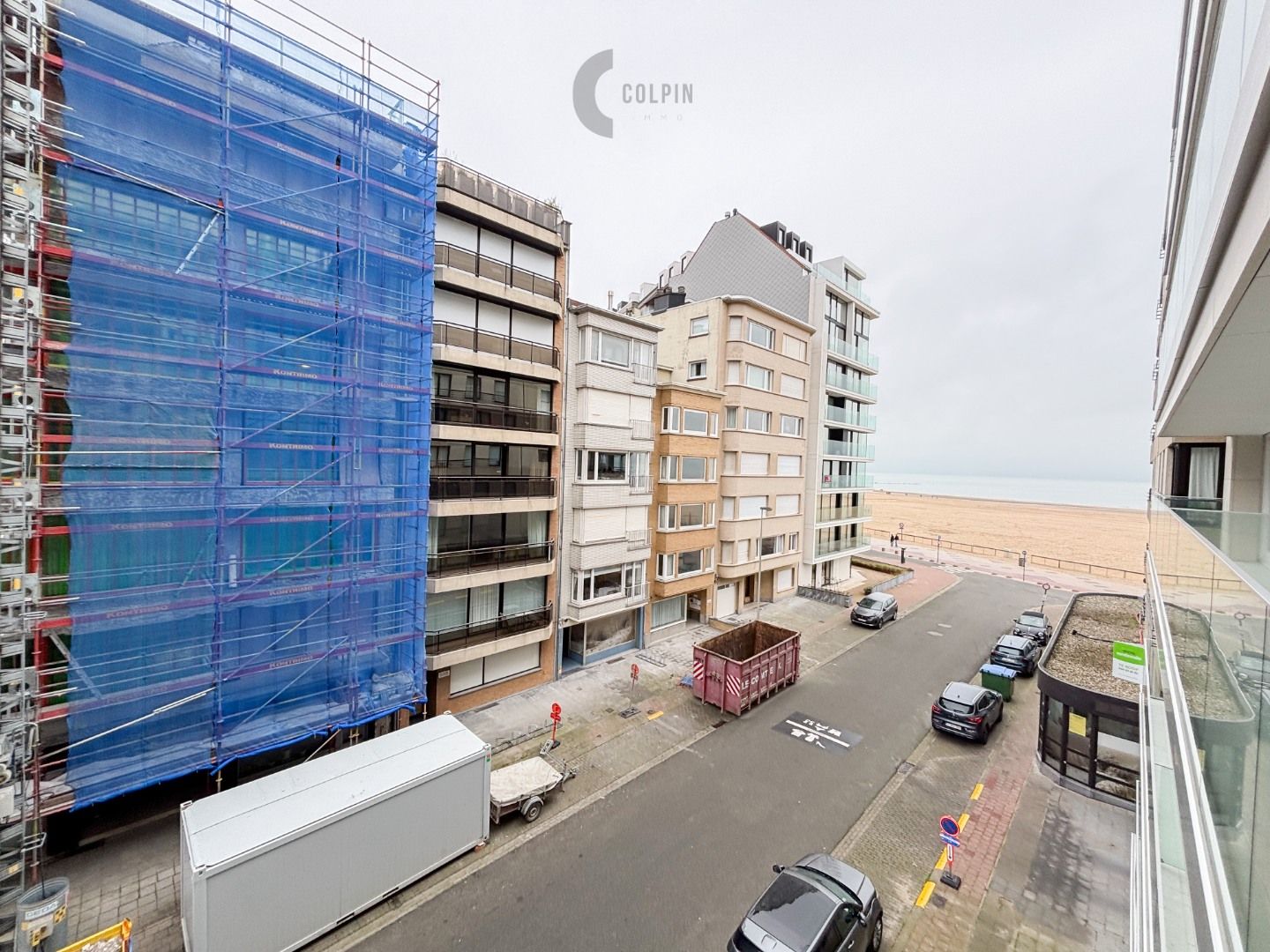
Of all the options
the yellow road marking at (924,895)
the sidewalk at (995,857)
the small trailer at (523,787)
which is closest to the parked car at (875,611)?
the sidewalk at (995,857)

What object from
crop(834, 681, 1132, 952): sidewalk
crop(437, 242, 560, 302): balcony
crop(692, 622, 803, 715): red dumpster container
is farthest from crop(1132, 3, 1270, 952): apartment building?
crop(437, 242, 560, 302): balcony

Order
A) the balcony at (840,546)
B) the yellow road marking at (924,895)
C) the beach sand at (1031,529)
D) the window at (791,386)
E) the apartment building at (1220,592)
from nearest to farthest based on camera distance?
the apartment building at (1220,592) < the yellow road marking at (924,895) < the window at (791,386) < the balcony at (840,546) < the beach sand at (1031,529)

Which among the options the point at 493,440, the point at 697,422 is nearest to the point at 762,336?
the point at 697,422

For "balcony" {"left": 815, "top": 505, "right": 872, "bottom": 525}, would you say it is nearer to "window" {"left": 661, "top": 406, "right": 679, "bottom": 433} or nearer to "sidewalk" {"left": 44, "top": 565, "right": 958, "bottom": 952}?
"sidewalk" {"left": 44, "top": 565, "right": 958, "bottom": 952}

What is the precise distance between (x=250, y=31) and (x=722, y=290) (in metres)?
24.4

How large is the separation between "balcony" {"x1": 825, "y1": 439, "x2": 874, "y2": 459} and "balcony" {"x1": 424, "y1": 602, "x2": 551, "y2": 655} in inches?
816

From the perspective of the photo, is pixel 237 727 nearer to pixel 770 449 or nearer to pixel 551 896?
pixel 551 896

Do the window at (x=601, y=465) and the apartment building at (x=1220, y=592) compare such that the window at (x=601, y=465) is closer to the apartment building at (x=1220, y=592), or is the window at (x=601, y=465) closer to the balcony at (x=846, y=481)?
the apartment building at (x=1220, y=592)

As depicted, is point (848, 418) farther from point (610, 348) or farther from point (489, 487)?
point (489, 487)

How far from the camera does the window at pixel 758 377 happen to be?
25672mm

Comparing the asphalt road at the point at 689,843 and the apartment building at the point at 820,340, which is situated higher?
the apartment building at the point at 820,340

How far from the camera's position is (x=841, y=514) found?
3369 cm

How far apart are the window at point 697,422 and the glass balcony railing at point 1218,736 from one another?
53.8 feet

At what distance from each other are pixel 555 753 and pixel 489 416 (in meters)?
9.67
